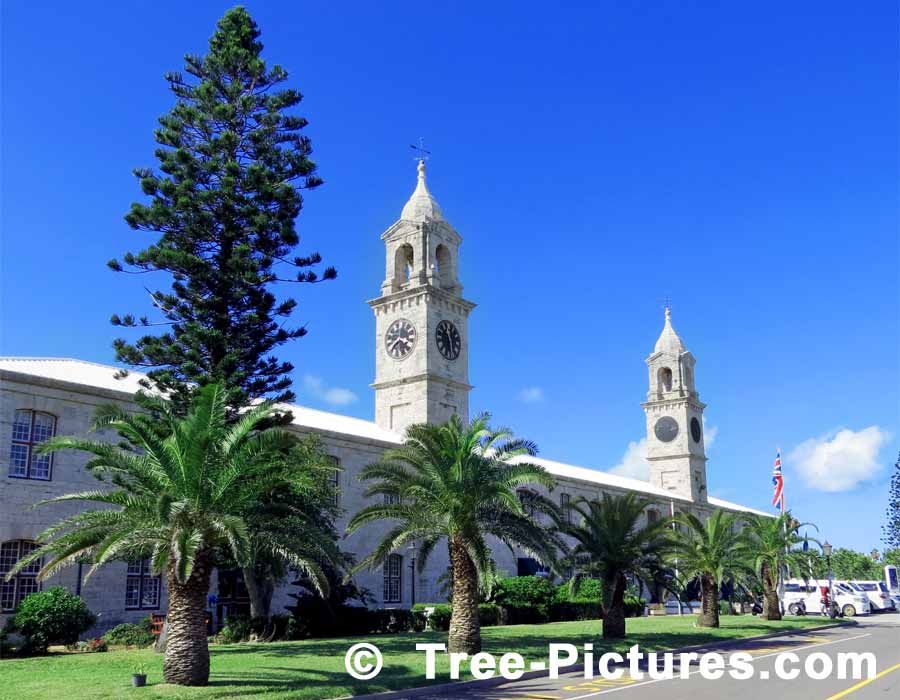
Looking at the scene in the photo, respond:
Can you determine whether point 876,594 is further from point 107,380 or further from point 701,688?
point 107,380

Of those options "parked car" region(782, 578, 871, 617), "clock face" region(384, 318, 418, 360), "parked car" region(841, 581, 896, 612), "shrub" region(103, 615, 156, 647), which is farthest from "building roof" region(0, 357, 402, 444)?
"parked car" region(841, 581, 896, 612)

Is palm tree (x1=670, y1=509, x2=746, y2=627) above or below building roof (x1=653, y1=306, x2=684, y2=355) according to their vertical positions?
below

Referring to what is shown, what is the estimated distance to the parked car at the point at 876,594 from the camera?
49469 mm

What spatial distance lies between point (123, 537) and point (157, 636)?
375 inches

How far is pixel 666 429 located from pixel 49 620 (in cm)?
5677

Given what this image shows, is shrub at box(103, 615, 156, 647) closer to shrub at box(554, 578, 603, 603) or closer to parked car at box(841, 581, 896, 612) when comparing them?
shrub at box(554, 578, 603, 603)

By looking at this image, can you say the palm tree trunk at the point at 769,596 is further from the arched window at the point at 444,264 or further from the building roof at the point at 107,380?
the arched window at the point at 444,264

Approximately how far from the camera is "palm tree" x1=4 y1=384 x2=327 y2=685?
15.2 meters

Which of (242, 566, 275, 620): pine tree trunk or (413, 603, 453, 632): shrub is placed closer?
(242, 566, 275, 620): pine tree trunk

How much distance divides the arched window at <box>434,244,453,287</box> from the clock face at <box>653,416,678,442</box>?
105 feet

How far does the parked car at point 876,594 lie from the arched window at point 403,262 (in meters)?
31.8

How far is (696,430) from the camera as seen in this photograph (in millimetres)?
70812

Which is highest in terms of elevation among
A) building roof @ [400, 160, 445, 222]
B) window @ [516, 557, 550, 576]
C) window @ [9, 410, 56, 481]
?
building roof @ [400, 160, 445, 222]

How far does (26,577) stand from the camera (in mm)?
24359
